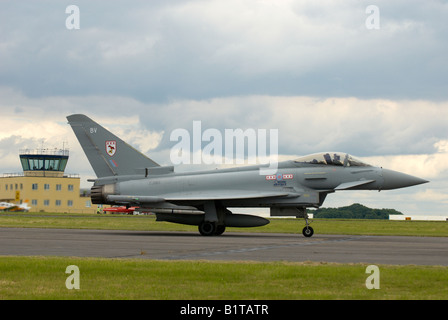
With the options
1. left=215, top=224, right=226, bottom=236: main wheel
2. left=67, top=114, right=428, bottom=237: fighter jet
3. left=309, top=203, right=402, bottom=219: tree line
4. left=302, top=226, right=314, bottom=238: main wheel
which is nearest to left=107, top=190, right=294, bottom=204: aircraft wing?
left=67, top=114, right=428, bottom=237: fighter jet

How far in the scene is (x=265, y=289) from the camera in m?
11.2

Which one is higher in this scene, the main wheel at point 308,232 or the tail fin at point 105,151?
the tail fin at point 105,151

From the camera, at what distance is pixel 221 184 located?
31375 mm

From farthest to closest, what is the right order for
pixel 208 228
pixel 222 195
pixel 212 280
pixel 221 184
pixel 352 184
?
1. pixel 221 184
2. pixel 222 195
3. pixel 208 228
4. pixel 352 184
5. pixel 212 280

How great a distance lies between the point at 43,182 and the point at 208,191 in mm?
96595

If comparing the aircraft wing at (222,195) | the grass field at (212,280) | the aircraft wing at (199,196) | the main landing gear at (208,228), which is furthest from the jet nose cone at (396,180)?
the grass field at (212,280)

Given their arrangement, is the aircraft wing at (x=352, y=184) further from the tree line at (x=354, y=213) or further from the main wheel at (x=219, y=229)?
the tree line at (x=354, y=213)

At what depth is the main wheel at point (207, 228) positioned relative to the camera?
30.5 metres

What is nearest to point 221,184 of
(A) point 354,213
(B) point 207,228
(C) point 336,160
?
(B) point 207,228

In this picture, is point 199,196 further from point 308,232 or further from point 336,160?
point 336,160

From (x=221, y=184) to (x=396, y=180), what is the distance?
27.8 ft

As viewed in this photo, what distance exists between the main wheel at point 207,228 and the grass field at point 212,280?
14.9m
